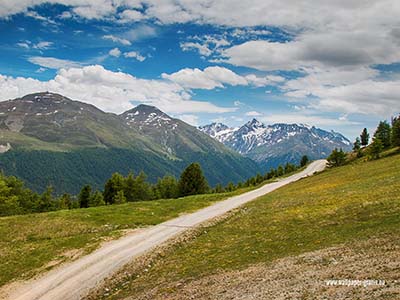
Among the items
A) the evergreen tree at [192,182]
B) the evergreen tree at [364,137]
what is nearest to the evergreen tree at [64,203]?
the evergreen tree at [192,182]

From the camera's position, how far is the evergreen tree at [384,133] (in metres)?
114

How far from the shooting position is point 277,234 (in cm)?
3111

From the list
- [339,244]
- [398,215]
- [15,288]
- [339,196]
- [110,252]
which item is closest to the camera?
[339,244]

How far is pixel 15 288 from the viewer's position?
25.4 meters

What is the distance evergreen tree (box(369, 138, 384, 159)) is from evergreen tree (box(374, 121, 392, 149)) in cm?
2351

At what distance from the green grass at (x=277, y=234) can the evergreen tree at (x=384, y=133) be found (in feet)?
259

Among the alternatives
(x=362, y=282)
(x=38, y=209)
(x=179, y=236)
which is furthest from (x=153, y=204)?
(x=38, y=209)

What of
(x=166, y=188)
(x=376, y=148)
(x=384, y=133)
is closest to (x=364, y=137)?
(x=384, y=133)

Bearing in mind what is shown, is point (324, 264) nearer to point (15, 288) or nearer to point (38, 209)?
point (15, 288)

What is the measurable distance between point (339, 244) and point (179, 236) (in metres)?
16.6

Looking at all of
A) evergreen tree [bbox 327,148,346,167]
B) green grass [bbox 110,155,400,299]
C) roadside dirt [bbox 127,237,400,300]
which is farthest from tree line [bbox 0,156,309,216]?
roadside dirt [bbox 127,237,400,300]

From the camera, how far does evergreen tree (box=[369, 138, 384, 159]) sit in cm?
9219

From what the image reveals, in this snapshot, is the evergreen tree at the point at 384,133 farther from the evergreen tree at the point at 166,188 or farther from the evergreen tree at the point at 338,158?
the evergreen tree at the point at 166,188

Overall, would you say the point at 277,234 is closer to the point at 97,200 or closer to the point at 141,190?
the point at 97,200
